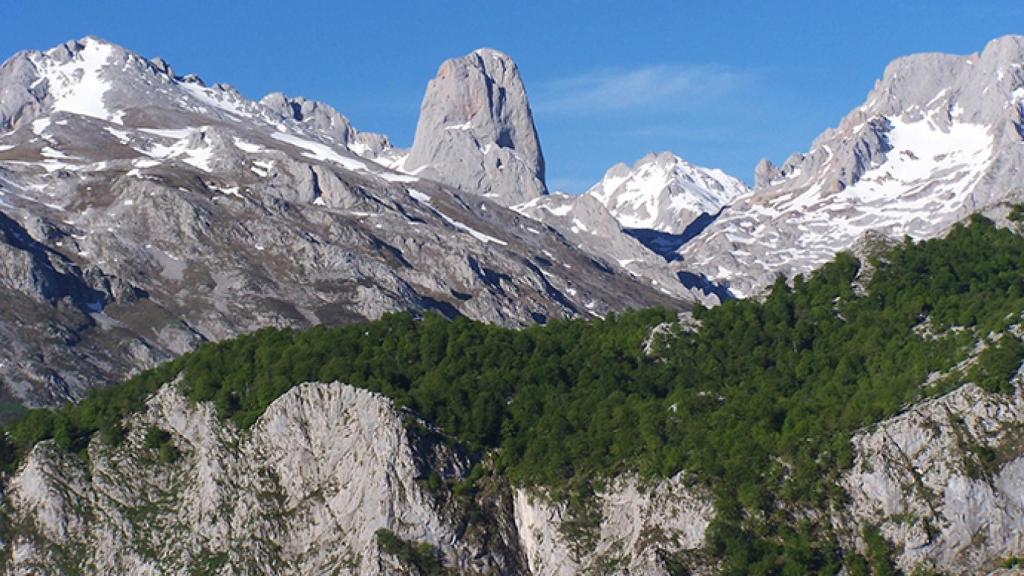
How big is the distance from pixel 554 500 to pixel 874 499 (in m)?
22.6

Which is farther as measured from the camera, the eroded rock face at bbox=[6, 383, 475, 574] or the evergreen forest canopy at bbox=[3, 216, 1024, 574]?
the eroded rock face at bbox=[6, 383, 475, 574]

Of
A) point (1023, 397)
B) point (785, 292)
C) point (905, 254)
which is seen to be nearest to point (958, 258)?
point (905, 254)

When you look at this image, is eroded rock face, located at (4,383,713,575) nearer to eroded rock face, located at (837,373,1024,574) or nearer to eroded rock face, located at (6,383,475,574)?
eroded rock face, located at (6,383,475,574)

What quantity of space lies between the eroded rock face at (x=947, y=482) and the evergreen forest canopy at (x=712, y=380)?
150cm

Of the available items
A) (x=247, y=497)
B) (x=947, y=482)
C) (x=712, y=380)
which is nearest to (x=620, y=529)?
(x=947, y=482)

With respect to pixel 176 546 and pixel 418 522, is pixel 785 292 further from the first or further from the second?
pixel 176 546

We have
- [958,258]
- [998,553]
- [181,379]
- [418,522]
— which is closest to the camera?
[998,553]

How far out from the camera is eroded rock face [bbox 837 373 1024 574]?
103 meters

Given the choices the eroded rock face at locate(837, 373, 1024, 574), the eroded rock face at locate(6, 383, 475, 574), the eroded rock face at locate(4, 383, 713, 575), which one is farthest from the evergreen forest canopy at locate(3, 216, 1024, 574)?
the eroded rock face at locate(6, 383, 475, 574)

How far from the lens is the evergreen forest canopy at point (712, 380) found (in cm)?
11006

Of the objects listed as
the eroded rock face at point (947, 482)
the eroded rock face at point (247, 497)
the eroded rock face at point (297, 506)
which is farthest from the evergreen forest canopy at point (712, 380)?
the eroded rock face at point (247, 497)

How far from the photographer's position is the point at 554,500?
4619 inches

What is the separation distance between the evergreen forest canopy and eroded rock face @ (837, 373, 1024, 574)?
1497 millimetres

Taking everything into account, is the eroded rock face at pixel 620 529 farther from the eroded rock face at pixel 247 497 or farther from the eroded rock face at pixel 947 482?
the eroded rock face at pixel 947 482
